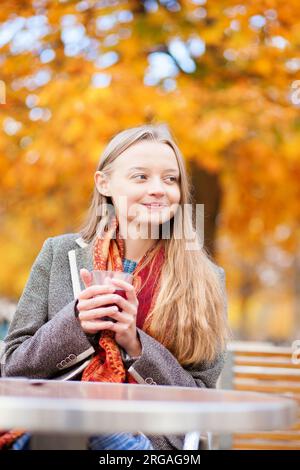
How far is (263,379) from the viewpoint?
4.02 m

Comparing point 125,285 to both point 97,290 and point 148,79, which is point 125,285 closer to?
point 97,290

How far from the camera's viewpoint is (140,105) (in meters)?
6.45

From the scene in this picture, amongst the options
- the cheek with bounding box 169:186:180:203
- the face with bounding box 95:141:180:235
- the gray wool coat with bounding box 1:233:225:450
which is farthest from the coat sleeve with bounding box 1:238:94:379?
the cheek with bounding box 169:186:180:203

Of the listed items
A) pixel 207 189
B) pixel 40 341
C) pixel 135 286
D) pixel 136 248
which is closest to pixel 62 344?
pixel 40 341

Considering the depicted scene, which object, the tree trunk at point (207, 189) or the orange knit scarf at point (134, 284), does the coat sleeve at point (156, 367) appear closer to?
the orange knit scarf at point (134, 284)

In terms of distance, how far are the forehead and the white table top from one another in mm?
1140

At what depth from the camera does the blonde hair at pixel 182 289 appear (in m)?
2.48

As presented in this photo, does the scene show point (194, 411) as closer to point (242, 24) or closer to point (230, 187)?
point (242, 24)

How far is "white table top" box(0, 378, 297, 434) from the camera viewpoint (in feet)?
4.52

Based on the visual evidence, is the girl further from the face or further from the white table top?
the white table top

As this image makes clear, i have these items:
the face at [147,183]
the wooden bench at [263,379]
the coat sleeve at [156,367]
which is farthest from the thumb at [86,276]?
the wooden bench at [263,379]
